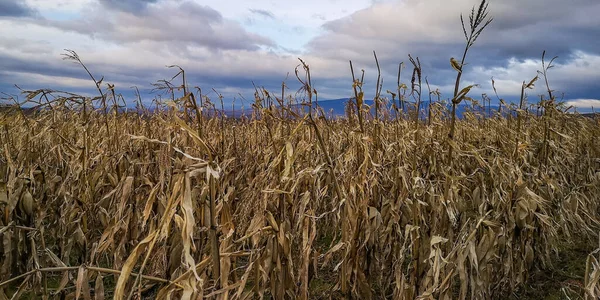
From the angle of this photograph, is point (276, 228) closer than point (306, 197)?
Yes

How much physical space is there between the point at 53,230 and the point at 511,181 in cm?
389

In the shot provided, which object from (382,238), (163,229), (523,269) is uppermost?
(163,229)

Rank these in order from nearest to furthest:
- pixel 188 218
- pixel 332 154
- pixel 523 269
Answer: pixel 188 218, pixel 523 269, pixel 332 154

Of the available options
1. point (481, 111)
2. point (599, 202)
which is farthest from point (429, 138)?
point (481, 111)

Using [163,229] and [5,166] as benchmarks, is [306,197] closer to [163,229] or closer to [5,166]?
[163,229]

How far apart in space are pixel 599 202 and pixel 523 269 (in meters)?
2.50

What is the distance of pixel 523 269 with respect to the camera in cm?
333

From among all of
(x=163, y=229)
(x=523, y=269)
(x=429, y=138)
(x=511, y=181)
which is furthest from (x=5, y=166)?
(x=523, y=269)

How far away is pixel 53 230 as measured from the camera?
3.81m

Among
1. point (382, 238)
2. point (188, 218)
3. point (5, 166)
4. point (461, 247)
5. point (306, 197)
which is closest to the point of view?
point (188, 218)

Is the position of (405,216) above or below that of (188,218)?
below

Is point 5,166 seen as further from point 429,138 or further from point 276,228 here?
point 429,138

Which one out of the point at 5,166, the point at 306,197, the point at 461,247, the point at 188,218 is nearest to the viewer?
the point at 188,218

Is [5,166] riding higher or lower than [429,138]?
lower
